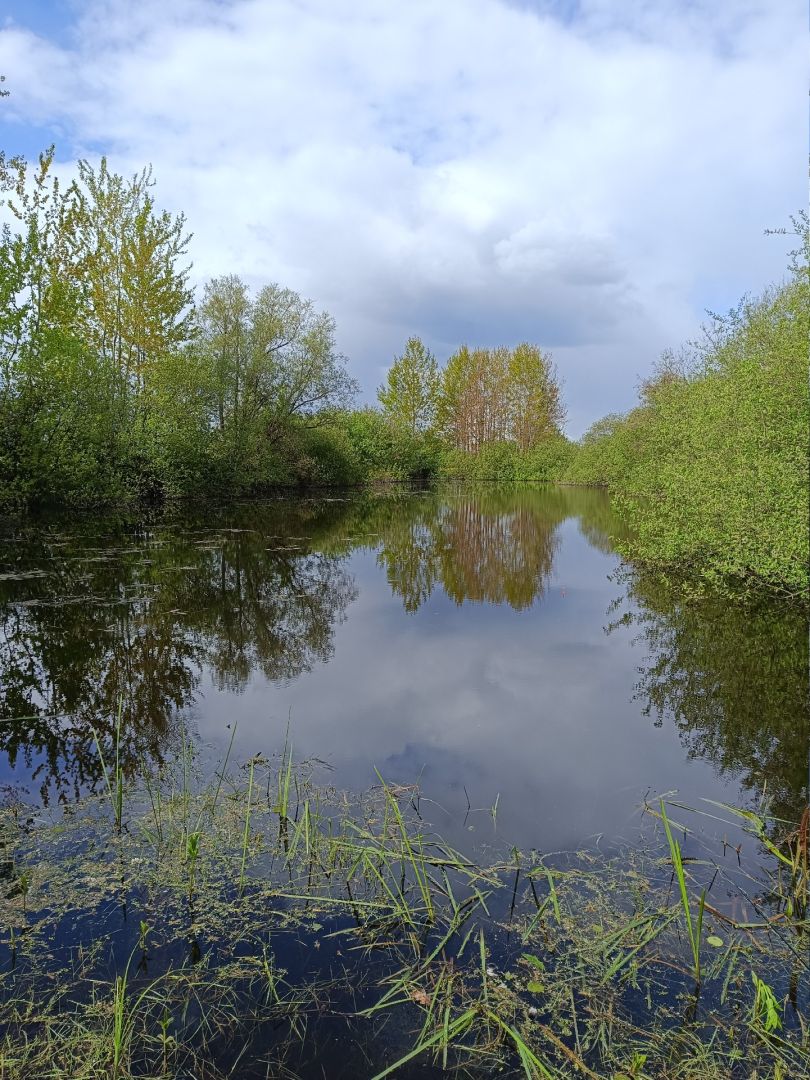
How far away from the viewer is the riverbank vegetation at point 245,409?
8695mm

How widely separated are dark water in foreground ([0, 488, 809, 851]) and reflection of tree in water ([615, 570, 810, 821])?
0.09 ft

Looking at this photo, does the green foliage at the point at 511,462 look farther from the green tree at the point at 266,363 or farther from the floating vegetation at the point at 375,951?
the floating vegetation at the point at 375,951

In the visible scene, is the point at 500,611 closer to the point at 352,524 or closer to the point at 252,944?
the point at 252,944

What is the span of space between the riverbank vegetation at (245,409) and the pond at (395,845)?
2.21 m

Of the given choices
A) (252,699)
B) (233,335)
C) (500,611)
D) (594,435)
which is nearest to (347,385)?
(233,335)

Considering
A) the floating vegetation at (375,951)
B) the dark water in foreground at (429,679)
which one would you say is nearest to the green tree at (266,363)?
the dark water in foreground at (429,679)

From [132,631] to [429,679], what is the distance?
3834 millimetres

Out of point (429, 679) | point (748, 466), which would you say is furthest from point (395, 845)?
point (748, 466)

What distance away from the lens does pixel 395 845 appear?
12.0 ft

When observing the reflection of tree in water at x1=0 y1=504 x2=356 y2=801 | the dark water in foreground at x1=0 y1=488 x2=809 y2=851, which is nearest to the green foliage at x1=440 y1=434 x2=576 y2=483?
the dark water in foreground at x1=0 y1=488 x2=809 y2=851

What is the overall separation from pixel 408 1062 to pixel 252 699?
4060 millimetres

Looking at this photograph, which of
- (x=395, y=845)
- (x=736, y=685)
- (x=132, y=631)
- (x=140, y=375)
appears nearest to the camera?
(x=395, y=845)

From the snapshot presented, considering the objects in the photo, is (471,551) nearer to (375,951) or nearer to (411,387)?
(375,951)

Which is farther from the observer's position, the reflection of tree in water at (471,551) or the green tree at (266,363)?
the green tree at (266,363)
